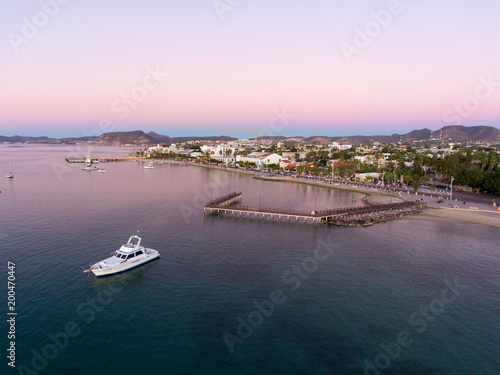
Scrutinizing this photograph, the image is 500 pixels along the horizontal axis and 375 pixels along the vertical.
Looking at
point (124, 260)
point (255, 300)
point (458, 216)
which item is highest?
point (124, 260)

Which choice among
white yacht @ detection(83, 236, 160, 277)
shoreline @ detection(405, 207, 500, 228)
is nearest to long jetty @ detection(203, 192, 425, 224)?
shoreline @ detection(405, 207, 500, 228)

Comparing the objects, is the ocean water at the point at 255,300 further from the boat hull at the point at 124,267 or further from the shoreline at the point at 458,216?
the shoreline at the point at 458,216

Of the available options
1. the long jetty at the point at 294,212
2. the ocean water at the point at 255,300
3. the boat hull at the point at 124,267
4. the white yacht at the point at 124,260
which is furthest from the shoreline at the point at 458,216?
the white yacht at the point at 124,260

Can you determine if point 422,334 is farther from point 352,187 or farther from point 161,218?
point 352,187

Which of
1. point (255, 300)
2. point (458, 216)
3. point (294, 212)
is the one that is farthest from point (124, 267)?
point (458, 216)

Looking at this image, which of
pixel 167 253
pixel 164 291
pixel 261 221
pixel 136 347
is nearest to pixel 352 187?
pixel 261 221

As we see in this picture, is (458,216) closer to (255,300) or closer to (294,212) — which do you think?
(294,212)
